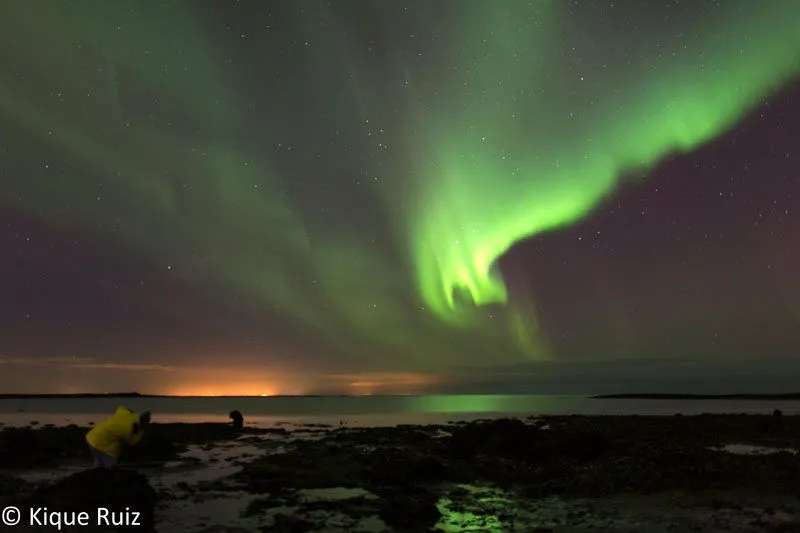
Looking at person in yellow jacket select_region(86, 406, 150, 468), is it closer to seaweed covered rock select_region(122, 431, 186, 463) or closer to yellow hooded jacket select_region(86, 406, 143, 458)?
yellow hooded jacket select_region(86, 406, 143, 458)

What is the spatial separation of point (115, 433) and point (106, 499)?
188 centimetres

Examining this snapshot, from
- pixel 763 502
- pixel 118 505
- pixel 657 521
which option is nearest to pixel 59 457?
pixel 118 505

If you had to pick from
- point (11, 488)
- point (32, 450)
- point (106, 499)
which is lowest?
point (32, 450)

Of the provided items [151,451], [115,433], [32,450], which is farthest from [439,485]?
[32,450]

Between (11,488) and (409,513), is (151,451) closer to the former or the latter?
(11,488)

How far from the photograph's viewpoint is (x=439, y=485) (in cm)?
2497

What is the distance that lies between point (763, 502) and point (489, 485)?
983cm

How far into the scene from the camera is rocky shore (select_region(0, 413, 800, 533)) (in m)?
17.0

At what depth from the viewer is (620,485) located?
77.1 feet

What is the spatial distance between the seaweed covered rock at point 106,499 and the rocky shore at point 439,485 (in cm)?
4

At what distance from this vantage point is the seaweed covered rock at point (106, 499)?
16.2 metres

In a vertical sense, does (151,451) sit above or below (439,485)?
above

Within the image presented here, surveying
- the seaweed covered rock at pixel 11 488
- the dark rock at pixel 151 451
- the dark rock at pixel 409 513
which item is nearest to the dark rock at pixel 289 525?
the dark rock at pixel 409 513

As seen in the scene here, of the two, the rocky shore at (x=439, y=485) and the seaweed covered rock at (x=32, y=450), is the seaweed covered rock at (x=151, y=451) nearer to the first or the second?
the rocky shore at (x=439, y=485)
